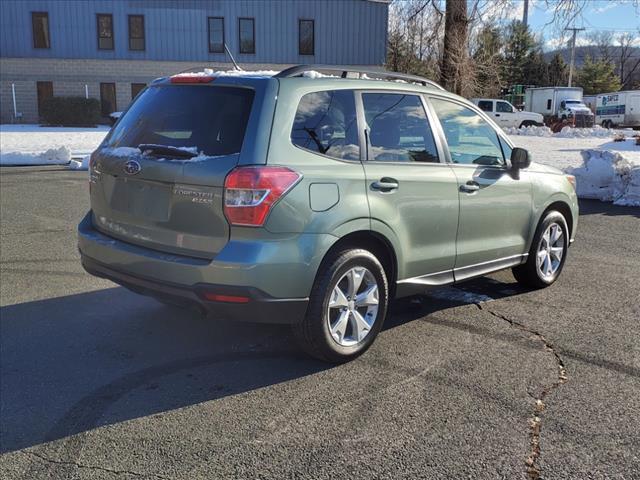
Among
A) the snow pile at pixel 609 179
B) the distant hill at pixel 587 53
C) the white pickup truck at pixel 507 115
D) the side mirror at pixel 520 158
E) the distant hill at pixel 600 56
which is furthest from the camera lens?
the distant hill at pixel 587 53

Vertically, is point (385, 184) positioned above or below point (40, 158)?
above

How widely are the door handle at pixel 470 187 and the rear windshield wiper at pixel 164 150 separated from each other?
2148mm

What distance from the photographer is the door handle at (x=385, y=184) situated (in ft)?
13.6

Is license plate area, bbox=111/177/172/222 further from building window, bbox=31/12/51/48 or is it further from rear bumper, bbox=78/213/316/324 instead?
building window, bbox=31/12/51/48

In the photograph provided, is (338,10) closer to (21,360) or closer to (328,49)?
(328,49)

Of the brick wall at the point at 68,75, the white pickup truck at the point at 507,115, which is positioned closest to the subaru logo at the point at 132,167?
the brick wall at the point at 68,75

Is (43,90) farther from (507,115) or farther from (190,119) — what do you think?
(190,119)

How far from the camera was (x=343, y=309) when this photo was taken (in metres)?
4.11

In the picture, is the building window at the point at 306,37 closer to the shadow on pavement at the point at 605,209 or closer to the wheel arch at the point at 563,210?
the shadow on pavement at the point at 605,209

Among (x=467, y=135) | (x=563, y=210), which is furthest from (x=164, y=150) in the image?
(x=563, y=210)

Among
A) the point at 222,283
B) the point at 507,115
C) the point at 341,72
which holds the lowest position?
the point at 222,283

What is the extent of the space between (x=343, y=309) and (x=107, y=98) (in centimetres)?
3647

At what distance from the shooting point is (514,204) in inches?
210

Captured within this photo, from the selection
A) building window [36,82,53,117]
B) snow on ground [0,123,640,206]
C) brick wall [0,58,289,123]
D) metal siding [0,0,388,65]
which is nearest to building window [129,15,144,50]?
metal siding [0,0,388,65]
